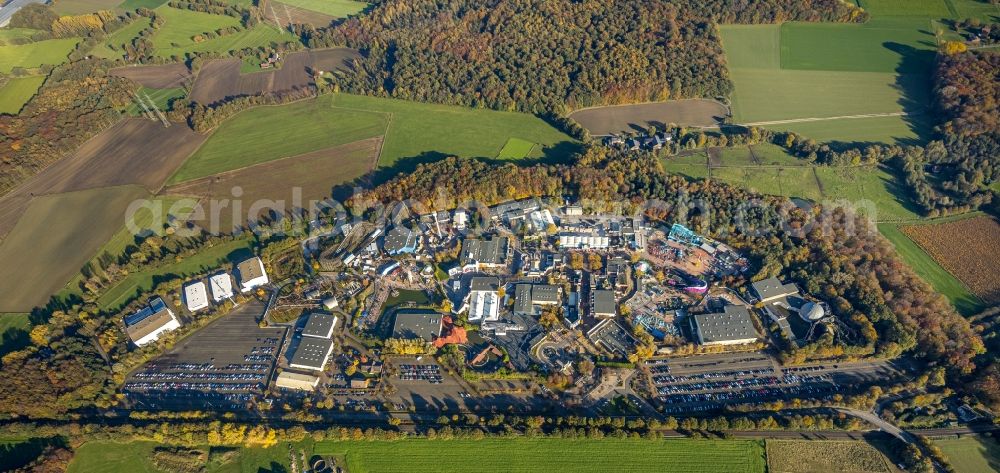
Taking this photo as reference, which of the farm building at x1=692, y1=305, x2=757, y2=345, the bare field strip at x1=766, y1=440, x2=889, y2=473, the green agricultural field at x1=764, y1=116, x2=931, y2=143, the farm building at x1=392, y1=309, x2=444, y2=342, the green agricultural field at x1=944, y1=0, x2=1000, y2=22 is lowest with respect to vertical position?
the bare field strip at x1=766, y1=440, x2=889, y2=473

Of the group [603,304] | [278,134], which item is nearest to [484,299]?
[603,304]

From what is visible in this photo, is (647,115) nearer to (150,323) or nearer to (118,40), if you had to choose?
(150,323)

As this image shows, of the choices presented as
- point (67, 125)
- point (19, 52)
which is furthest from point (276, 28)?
point (19, 52)

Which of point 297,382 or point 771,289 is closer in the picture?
point 297,382

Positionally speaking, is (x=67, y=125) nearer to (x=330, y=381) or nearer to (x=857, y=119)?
(x=330, y=381)

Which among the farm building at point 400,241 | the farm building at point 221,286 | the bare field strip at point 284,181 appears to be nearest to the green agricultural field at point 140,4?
the bare field strip at point 284,181

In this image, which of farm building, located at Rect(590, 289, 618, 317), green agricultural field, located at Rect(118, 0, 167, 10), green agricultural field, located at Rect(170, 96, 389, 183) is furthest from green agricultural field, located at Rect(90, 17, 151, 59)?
farm building, located at Rect(590, 289, 618, 317)

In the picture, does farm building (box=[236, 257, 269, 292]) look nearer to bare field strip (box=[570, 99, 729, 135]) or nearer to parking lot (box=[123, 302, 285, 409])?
parking lot (box=[123, 302, 285, 409])
